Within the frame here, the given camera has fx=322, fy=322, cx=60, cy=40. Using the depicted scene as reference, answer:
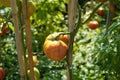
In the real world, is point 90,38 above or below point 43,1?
below

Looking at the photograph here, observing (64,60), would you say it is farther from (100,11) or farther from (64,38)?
(100,11)

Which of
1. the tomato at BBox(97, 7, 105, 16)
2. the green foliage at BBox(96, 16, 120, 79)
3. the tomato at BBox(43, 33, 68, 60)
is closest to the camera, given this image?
the tomato at BBox(43, 33, 68, 60)

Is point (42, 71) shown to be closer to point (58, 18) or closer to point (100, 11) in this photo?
point (58, 18)

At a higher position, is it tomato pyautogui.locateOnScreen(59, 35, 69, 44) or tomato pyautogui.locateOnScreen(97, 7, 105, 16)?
tomato pyautogui.locateOnScreen(59, 35, 69, 44)

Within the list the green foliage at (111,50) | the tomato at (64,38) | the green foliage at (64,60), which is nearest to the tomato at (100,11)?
the green foliage at (64,60)

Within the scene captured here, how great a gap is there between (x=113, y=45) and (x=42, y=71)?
86cm

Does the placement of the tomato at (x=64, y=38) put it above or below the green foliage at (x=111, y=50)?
above

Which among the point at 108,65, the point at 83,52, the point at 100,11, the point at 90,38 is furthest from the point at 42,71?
the point at 100,11

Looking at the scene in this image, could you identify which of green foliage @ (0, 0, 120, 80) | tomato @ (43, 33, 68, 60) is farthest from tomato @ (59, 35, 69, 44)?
green foliage @ (0, 0, 120, 80)

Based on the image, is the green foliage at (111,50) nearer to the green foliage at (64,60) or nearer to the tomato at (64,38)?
Result: the green foliage at (64,60)

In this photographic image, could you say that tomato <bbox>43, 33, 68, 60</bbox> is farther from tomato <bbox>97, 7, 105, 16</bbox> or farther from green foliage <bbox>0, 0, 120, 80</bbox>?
tomato <bbox>97, 7, 105, 16</bbox>

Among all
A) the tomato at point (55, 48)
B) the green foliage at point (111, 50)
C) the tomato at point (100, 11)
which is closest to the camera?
the tomato at point (55, 48)

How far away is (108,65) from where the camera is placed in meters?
1.33

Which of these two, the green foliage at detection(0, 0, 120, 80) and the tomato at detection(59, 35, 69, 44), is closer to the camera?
the tomato at detection(59, 35, 69, 44)
